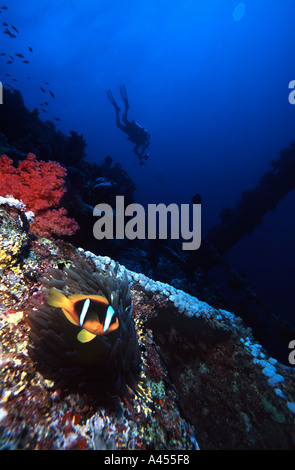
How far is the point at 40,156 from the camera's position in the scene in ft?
23.4

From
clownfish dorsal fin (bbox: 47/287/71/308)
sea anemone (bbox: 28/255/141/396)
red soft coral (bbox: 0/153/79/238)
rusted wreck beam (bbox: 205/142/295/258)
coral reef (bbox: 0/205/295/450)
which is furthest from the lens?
rusted wreck beam (bbox: 205/142/295/258)

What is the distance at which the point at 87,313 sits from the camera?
133 cm

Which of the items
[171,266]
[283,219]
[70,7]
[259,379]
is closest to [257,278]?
[283,219]

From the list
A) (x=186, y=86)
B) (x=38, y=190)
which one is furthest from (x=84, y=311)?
(x=186, y=86)

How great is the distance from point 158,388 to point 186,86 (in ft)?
444

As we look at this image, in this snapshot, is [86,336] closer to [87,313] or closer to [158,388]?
[87,313]

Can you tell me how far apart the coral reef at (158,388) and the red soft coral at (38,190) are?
17.2 inches

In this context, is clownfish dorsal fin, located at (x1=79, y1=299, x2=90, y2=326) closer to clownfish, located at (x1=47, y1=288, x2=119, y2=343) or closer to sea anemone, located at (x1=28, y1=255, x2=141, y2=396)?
clownfish, located at (x1=47, y1=288, x2=119, y2=343)

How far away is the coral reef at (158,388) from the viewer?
4.61 ft

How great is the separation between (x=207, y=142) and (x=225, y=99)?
21.7 meters

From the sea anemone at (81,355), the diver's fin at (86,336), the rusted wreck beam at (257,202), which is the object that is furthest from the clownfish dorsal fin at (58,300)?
the rusted wreck beam at (257,202)

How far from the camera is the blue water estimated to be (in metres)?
59.5

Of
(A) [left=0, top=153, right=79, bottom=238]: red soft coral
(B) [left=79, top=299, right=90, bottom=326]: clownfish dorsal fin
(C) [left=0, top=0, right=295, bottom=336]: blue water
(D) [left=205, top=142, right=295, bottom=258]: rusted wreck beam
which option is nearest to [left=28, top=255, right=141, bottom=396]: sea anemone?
(B) [left=79, top=299, right=90, bottom=326]: clownfish dorsal fin

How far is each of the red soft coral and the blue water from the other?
5394 cm
